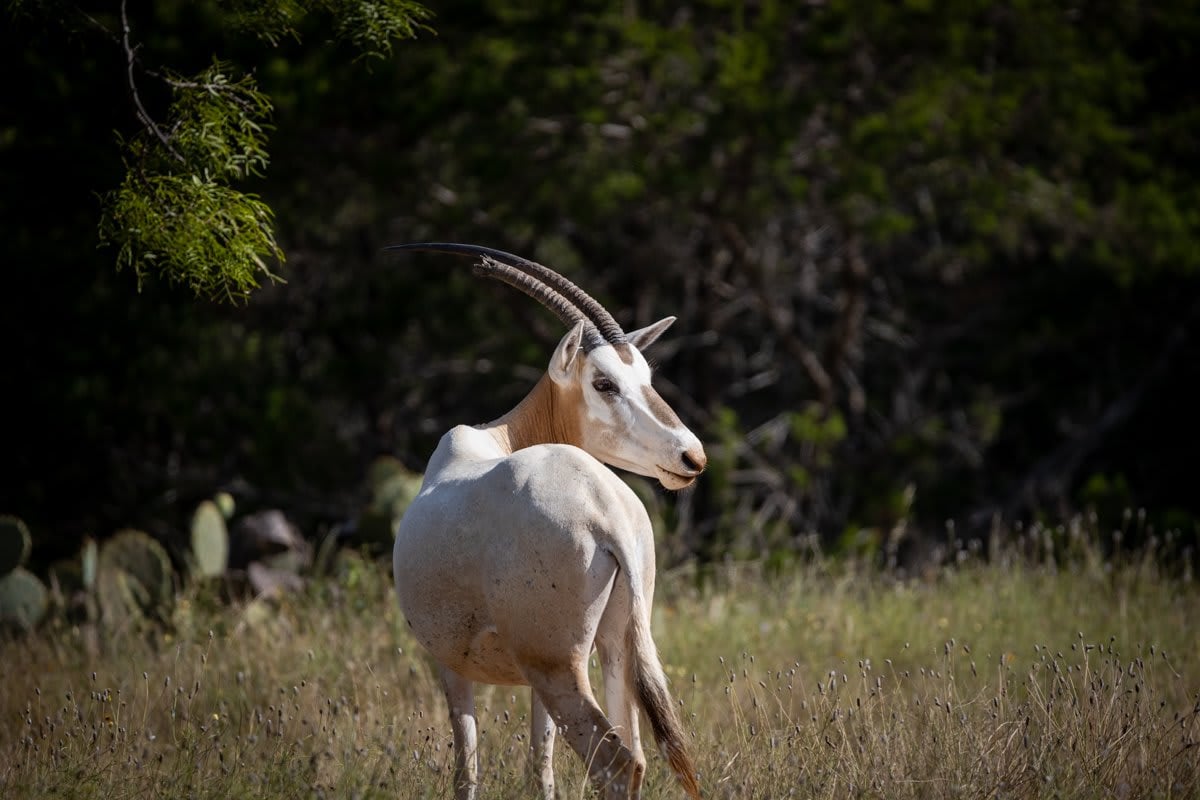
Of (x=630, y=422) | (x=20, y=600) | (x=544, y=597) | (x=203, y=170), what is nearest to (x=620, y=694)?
(x=544, y=597)

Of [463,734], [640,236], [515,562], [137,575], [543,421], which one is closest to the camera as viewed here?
[515,562]

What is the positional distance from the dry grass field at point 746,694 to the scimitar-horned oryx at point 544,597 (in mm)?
376

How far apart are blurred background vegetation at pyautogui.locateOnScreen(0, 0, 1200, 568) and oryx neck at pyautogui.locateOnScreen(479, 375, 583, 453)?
5457 millimetres

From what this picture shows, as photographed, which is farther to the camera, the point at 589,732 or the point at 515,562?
the point at 515,562

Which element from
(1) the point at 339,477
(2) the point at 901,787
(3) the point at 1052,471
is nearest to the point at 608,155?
(1) the point at 339,477

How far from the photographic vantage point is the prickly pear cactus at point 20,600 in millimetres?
8602

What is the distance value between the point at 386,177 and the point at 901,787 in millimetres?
10075

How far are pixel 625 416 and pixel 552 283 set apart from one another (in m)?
0.73

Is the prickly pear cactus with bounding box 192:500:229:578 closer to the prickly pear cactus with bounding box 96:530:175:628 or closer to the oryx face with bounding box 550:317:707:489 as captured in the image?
the prickly pear cactus with bounding box 96:530:175:628

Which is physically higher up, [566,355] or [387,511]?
[566,355]

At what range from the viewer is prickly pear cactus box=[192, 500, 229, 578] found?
28.9ft

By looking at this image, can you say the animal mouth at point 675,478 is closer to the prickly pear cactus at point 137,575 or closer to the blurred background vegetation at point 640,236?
the prickly pear cactus at point 137,575

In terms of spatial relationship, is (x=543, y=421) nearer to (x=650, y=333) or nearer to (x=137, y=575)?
(x=650, y=333)

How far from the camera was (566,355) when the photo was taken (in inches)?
197
